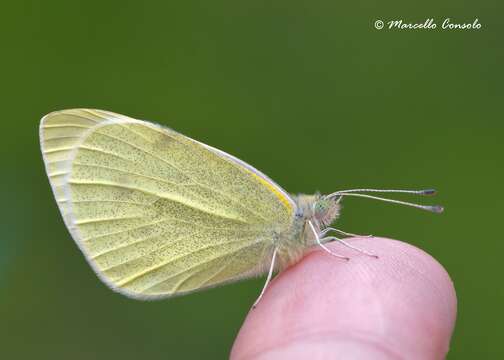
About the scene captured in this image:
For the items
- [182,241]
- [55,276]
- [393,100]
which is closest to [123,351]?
[55,276]

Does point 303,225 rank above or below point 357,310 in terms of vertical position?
above

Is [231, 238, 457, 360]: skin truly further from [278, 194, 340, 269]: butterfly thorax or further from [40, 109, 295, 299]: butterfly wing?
[40, 109, 295, 299]: butterfly wing

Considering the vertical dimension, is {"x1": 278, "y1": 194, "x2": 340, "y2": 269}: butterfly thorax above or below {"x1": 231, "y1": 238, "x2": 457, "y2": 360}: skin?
above

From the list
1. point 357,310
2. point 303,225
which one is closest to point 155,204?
point 303,225

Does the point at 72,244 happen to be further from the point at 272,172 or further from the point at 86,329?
the point at 272,172

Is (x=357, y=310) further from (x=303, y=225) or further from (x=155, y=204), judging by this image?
(x=155, y=204)

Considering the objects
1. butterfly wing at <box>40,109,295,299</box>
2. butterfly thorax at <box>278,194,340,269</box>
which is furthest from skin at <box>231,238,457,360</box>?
butterfly wing at <box>40,109,295,299</box>
